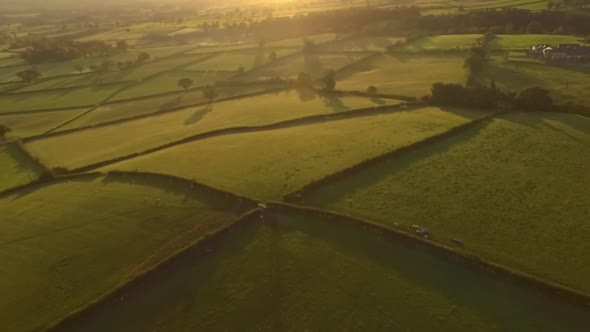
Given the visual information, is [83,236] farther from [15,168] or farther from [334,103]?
[334,103]

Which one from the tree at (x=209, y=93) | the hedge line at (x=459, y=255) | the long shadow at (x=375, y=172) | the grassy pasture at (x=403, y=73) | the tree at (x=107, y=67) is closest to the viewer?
the hedge line at (x=459, y=255)

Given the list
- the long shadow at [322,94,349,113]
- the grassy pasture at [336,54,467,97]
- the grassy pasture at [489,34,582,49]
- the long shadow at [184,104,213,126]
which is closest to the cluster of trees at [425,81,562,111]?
the grassy pasture at [336,54,467,97]

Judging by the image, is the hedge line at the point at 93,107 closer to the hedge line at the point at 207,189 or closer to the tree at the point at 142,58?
the tree at the point at 142,58

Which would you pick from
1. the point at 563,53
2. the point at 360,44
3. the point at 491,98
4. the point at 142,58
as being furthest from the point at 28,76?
the point at 563,53

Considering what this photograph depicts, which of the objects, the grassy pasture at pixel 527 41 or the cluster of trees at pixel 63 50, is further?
the cluster of trees at pixel 63 50

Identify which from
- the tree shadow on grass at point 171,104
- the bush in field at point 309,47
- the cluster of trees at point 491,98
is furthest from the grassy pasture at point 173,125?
the bush in field at point 309,47

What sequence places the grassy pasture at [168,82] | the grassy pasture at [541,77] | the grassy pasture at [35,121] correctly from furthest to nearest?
the grassy pasture at [168,82], the grassy pasture at [35,121], the grassy pasture at [541,77]

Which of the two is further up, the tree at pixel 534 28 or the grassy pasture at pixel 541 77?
the tree at pixel 534 28
